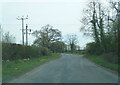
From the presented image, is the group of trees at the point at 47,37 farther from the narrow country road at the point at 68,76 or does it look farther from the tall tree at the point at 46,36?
the narrow country road at the point at 68,76

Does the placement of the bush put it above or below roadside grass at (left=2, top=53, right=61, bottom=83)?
above

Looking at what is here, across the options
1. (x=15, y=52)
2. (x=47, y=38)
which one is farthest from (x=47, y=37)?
(x=15, y=52)

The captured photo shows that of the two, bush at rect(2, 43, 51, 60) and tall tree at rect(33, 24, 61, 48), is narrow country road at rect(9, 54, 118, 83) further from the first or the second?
tall tree at rect(33, 24, 61, 48)

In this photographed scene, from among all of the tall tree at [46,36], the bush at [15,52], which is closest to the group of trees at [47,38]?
the tall tree at [46,36]

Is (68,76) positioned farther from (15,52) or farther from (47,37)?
(47,37)

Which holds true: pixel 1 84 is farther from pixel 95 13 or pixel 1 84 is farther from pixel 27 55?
pixel 95 13

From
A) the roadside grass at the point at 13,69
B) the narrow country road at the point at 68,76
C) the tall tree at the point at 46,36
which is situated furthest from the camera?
the tall tree at the point at 46,36

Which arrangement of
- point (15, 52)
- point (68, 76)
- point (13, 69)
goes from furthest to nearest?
point (15, 52) < point (13, 69) < point (68, 76)

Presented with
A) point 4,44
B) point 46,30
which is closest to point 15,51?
point 4,44

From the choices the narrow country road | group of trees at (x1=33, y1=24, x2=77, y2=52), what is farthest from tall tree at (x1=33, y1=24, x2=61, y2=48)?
the narrow country road

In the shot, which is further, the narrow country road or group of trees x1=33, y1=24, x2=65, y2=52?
group of trees x1=33, y1=24, x2=65, y2=52

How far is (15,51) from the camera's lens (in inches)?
1656

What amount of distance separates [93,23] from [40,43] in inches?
1943

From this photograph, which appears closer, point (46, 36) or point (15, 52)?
point (15, 52)
